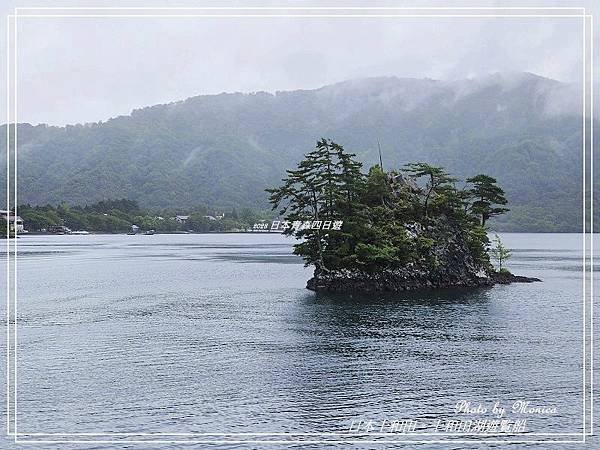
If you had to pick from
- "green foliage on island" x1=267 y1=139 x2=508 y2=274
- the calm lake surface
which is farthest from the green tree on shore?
the calm lake surface

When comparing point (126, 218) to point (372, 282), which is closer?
point (372, 282)

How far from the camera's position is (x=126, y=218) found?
77.3 meters

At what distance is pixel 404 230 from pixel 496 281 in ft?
23.6

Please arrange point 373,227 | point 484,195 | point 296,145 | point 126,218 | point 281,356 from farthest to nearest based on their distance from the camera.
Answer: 1. point 126,218
2. point 296,145
3. point 484,195
4. point 373,227
5. point 281,356

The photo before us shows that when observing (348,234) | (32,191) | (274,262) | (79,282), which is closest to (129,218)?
(32,191)

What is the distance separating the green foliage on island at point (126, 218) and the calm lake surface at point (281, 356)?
33.8 metres

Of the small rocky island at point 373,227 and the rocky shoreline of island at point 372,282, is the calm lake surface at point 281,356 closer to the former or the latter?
the rocky shoreline of island at point 372,282

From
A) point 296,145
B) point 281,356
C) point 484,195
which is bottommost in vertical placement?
point 281,356

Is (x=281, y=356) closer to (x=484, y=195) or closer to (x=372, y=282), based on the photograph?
(x=372, y=282)

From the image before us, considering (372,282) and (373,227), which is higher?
(373,227)

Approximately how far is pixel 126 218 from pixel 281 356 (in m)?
63.9

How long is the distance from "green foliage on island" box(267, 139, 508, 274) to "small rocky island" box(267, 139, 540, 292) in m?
0.05

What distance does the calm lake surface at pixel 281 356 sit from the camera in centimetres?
1189

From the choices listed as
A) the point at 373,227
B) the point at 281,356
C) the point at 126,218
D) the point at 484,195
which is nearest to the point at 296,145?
the point at 126,218
